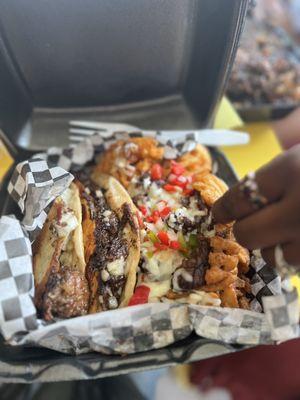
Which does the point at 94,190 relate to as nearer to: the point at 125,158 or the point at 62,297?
the point at 125,158

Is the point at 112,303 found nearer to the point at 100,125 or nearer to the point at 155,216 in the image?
the point at 155,216

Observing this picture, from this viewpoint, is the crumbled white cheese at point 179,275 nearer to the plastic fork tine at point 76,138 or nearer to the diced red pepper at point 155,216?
the diced red pepper at point 155,216

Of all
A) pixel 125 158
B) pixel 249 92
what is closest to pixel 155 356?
pixel 125 158

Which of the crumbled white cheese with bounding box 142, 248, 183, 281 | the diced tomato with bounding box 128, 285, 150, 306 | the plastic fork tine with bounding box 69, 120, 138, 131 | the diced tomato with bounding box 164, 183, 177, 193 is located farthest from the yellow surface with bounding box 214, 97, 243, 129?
the diced tomato with bounding box 128, 285, 150, 306

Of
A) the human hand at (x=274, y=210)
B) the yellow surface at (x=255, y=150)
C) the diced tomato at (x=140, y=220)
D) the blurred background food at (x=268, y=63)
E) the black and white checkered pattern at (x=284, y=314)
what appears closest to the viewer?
the human hand at (x=274, y=210)

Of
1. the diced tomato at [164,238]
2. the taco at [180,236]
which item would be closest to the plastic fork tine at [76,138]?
the taco at [180,236]

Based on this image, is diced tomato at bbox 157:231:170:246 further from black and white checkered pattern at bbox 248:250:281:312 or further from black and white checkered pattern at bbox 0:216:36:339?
black and white checkered pattern at bbox 0:216:36:339
